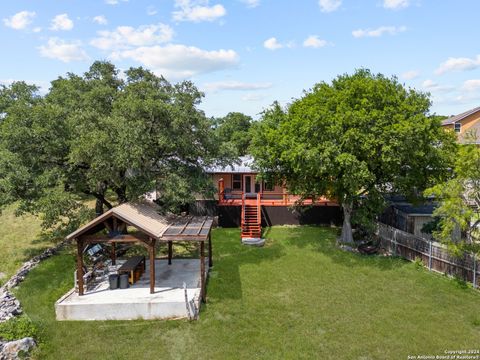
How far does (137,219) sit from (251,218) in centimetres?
1174

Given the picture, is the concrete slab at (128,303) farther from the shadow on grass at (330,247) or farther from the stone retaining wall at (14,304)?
the shadow on grass at (330,247)

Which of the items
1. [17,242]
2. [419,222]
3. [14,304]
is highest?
[419,222]

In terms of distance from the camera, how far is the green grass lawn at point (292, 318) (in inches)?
396

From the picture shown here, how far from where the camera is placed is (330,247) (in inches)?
779

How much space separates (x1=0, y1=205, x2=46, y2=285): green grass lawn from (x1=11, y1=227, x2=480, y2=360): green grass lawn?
1.82 m

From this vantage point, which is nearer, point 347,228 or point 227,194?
point 347,228

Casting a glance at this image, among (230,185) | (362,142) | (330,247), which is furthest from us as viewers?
(230,185)

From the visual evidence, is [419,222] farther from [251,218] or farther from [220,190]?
[220,190]

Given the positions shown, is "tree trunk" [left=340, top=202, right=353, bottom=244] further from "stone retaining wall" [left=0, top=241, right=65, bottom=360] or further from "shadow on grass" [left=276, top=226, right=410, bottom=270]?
"stone retaining wall" [left=0, top=241, right=65, bottom=360]

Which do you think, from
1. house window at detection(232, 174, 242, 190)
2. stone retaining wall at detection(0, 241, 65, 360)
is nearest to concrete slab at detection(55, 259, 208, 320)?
stone retaining wall at detection(0, 241, 65, 360)

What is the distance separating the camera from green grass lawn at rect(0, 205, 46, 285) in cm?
1723

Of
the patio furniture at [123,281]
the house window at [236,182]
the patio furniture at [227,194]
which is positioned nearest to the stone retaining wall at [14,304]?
the patio furniture at [123,281]

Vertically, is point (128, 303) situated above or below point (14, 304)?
above

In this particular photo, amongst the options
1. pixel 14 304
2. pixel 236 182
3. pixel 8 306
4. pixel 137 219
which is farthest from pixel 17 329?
pixel 236 182
